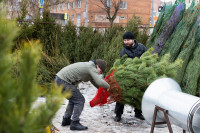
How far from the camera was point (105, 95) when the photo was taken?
13.6 feet

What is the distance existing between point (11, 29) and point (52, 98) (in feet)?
0.88

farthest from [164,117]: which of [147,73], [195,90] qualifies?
[195,90]

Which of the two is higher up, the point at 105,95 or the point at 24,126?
the point at 24,126

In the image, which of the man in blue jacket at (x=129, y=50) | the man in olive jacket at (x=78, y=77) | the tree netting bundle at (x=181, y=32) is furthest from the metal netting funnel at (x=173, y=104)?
the tree netting bundle at (x=181, y=32)

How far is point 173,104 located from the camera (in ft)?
9.53

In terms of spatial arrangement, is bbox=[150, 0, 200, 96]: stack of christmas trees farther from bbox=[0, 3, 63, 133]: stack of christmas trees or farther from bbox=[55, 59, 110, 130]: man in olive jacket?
bbox=[0, 3, 63, 133]: stack of christmas trees

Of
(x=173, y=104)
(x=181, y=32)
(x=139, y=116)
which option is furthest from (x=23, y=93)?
(x=181, y=32)

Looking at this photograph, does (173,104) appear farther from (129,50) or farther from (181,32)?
(181,32)

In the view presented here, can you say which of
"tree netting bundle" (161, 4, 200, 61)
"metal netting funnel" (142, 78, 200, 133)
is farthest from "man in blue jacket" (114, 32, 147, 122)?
"tree netting bundle" (161, 4, 200, 61)

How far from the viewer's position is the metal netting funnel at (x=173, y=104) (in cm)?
271

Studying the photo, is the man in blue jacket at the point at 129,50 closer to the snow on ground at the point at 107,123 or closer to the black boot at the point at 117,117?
the black boot at the point at 117,117

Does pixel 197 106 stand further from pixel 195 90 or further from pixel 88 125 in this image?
pixel 195 90

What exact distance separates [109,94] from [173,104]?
4.88 ft

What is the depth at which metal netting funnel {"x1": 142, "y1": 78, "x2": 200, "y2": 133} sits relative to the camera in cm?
271
